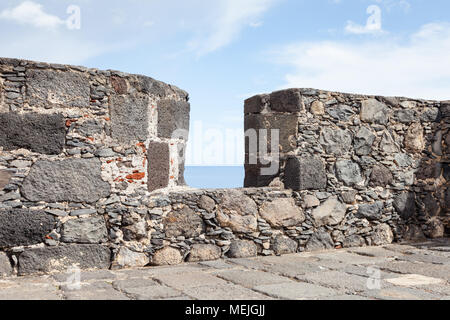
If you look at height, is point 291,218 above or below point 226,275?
above

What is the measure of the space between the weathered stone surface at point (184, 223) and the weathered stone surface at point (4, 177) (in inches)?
51.1

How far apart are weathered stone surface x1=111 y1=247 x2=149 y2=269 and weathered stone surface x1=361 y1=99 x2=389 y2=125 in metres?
2.77

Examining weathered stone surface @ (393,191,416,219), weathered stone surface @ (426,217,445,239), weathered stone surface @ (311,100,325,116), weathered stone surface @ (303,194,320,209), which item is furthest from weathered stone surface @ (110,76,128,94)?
weathered stone surface @ (426,217,445,239)

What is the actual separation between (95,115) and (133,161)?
0.49 meters

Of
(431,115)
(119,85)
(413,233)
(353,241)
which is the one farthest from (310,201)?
(119,85)

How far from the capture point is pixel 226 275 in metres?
3.78

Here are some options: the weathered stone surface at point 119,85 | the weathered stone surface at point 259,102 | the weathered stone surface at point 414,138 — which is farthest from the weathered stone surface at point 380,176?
the weathered stone surface at point 119,85

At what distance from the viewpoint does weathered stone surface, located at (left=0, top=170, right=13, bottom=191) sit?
3.73 metres

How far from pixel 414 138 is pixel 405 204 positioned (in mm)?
764

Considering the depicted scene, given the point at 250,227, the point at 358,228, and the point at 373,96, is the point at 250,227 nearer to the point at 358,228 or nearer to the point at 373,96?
the point at 358,228

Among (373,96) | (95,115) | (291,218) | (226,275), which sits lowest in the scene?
(226,275)

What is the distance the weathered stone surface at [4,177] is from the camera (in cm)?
373

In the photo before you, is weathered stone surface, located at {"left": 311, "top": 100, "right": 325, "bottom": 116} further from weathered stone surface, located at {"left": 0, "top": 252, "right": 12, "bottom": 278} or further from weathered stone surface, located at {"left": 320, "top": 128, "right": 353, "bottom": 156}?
weathered stone surface, located at {"left": 0, "top": 252, "right": 12, "bottom": 278}
